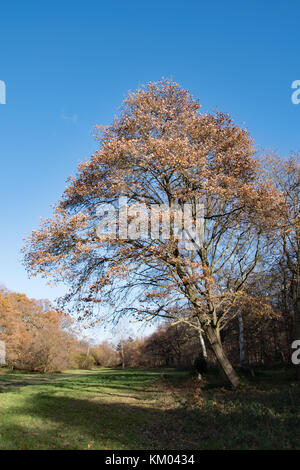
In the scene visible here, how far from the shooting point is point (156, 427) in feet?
28.5

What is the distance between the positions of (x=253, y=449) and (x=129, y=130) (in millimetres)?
11785

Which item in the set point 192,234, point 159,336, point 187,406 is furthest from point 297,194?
point 159,336

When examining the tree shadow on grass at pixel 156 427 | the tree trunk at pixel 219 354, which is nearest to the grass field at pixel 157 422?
the tree shadow on grass at pixel 156 427

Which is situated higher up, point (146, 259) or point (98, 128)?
point (98, 128)

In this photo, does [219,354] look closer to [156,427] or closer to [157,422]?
[157,422]

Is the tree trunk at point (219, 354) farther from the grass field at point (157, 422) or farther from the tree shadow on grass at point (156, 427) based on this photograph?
the tree shadow on grass at point (156, 427)

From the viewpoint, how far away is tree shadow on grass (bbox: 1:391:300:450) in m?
6.45

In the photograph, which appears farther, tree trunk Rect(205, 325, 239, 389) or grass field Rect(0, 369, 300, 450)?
tree trunk Rect(205, 325, 239, 389)

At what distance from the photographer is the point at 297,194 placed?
1677 centimetres

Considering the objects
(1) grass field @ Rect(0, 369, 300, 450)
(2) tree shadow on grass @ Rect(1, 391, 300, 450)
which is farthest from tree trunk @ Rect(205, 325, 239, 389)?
(2) tree shadow on grass @ Rect(1, 391, 300, 450)

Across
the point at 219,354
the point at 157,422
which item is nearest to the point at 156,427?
the point at 157,422

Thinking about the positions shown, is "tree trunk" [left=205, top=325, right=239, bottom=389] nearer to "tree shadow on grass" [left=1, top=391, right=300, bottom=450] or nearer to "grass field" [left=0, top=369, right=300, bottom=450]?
"grass field" [left=0, top=369, right=300, bottom=450]

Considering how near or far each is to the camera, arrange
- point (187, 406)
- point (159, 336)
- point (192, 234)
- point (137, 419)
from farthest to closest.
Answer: point (159, 336)
point (192, 234)
point (187, 406)
point (137, 419)

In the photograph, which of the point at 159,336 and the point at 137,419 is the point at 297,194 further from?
the point at 159,336
